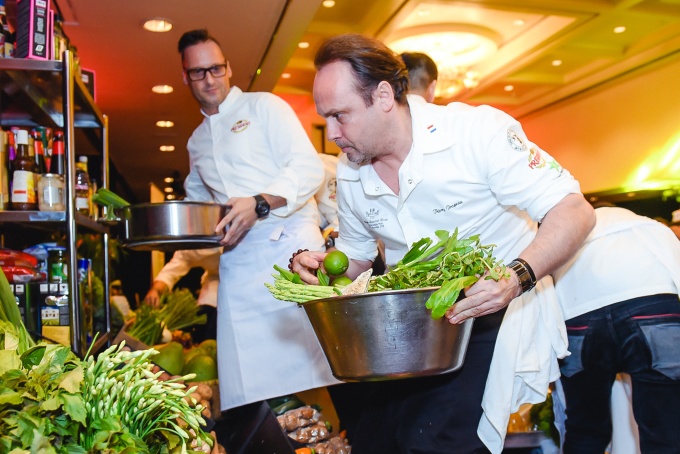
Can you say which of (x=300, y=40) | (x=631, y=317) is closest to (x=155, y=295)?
(x=300, y=40)

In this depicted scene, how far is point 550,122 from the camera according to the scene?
29.9 feet

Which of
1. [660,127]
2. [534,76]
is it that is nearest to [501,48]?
[534,76]

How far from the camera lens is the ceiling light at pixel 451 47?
6.59 meters

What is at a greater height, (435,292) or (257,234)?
(257,234)

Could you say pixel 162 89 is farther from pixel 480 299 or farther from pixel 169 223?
pixel 480 299

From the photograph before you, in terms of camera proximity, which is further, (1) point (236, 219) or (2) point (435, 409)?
(1) point (236, 219)

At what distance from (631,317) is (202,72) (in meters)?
1.79

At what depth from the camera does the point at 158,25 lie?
164 inches

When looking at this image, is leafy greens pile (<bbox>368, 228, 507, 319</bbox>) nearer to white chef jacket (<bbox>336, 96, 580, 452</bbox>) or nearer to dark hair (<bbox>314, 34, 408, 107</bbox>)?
white chef jacket (<bbox>336, 96, 580, 452</bbox>)

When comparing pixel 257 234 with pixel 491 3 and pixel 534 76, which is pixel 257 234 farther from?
pixel 534 76

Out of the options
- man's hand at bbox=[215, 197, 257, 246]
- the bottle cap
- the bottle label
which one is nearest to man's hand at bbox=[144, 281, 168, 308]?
man's hand at bbox=[215, 197, 257, 246]

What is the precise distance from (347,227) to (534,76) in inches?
264

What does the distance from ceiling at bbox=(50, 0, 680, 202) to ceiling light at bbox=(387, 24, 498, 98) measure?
0.29 ft

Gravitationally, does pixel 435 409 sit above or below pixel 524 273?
below
